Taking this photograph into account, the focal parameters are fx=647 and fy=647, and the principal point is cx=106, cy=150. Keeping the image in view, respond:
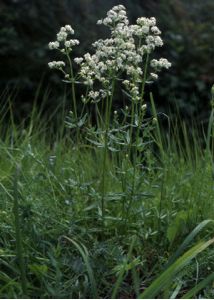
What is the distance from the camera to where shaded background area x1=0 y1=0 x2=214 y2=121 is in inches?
253

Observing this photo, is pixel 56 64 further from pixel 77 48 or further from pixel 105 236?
pixel 77 48

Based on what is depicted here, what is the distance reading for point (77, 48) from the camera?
6.53 metres

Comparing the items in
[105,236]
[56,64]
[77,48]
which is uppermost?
[77,48]

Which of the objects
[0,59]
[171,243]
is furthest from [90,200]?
[0,59]

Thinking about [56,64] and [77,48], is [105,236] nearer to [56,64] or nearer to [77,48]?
[56,64]

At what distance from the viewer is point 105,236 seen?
2.63 meters

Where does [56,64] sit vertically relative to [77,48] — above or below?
below

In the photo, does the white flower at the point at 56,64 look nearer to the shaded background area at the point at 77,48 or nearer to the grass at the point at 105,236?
the grass at the point at 105,236

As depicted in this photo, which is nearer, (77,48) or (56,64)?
(56,64)

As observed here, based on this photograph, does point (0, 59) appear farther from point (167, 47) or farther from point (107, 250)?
point (107, 250)

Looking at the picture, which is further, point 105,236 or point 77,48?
point 77,48

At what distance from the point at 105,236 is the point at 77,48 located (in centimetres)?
414

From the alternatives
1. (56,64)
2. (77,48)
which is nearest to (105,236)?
(56,64)

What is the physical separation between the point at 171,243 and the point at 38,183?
28.3 inches
